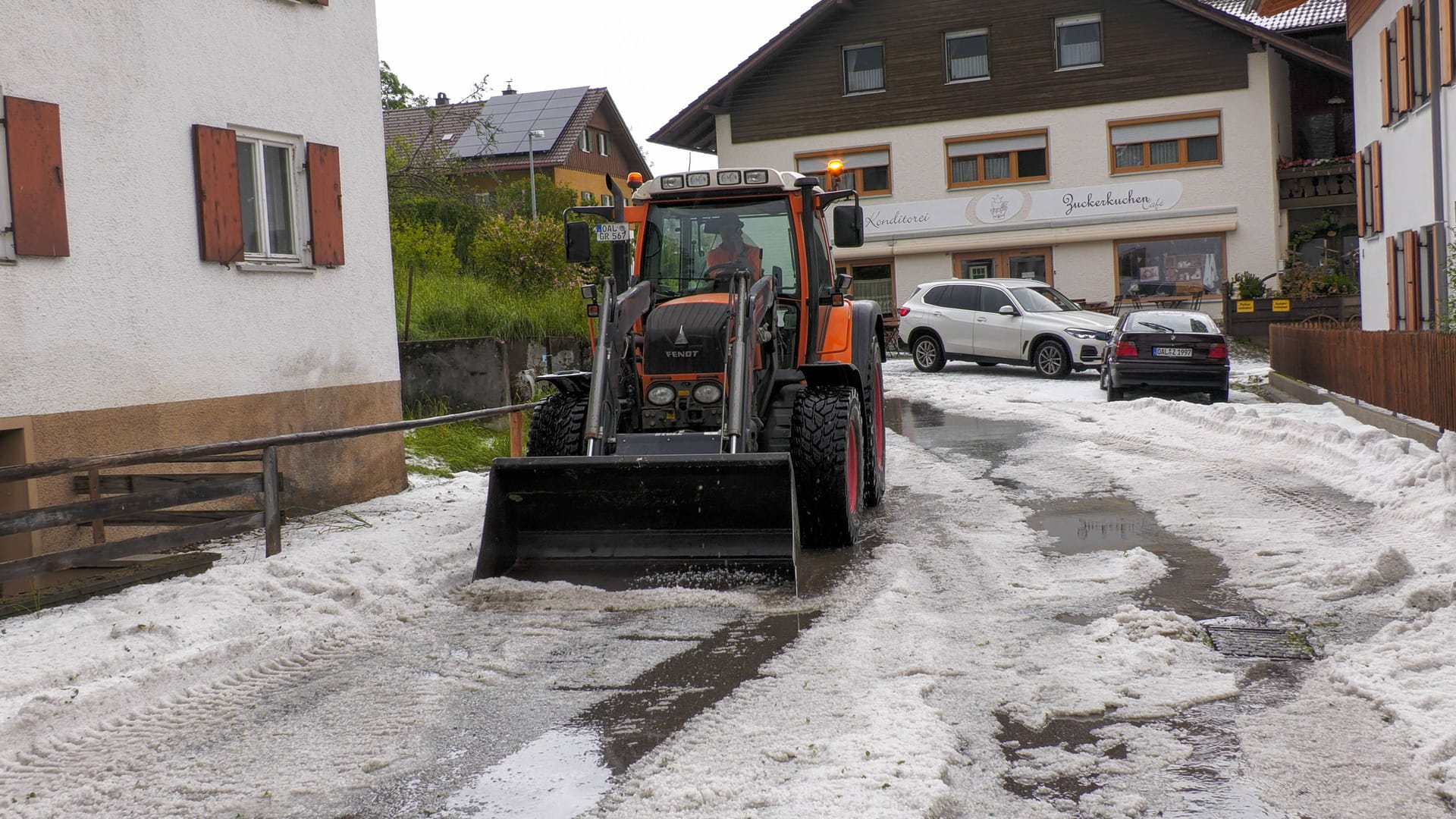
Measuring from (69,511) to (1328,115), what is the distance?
31.4 metres

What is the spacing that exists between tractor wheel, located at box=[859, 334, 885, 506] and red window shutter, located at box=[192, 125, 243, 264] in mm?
4714

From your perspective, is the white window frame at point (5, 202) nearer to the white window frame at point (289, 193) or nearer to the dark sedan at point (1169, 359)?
the white window frame at point (289, 193)

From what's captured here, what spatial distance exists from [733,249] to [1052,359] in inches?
559

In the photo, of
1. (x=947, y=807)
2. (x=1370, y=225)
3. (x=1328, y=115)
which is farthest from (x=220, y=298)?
(x=1328, y=115)

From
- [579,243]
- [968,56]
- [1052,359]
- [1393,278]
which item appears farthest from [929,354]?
[579,243]

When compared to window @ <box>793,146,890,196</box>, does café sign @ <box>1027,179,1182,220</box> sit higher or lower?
lower

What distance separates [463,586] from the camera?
711cm

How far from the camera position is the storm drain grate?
17.4ft

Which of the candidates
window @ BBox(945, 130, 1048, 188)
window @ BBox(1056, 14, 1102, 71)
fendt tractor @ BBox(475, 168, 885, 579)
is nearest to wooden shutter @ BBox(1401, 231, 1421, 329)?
fendt tractor @ BBox(475, 168, 885, 579)

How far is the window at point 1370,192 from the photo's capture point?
21.0 m

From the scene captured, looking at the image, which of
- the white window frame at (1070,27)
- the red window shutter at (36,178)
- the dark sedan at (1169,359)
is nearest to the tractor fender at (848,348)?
the red window shutter at (36,178)

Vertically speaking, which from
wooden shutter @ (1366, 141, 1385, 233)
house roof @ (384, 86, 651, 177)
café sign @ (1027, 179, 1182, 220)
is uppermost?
house roof @ (384, 86, 651, 177)

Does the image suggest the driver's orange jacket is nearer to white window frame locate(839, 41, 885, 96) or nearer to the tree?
the tree

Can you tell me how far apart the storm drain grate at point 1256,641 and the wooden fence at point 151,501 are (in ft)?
17.2
